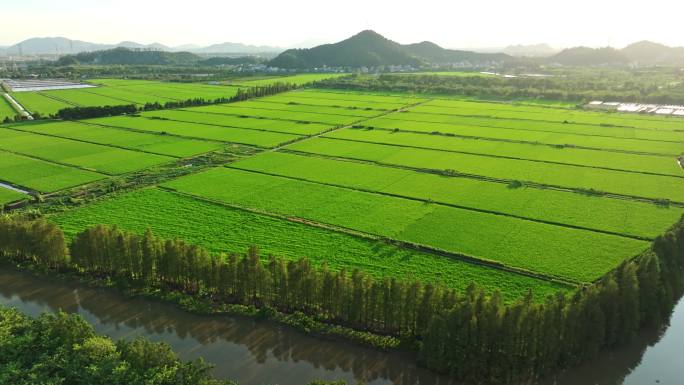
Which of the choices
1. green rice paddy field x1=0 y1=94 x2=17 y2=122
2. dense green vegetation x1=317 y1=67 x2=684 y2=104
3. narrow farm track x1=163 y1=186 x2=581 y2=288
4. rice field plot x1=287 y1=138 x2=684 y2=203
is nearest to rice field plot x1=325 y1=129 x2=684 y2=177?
rice field plot x1=287 y1=138 x2=684 y2=203

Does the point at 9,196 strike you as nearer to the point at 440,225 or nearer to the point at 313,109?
the point at 440,225

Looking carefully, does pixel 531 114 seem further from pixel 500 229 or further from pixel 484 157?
pixel 500 229

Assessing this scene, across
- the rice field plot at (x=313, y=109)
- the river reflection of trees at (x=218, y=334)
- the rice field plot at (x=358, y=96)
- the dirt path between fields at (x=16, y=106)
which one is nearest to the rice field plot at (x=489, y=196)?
the river reflection of trees at (x=218, y=334)

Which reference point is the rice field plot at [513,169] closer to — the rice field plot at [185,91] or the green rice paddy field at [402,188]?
the green rice paddy field at [402,188]

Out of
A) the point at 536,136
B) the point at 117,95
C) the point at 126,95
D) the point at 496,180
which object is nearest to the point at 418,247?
the point at 496,180

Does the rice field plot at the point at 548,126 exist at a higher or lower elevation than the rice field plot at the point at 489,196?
higher

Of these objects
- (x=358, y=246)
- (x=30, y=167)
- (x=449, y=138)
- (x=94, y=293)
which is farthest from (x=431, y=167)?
(x=30, y=167)
